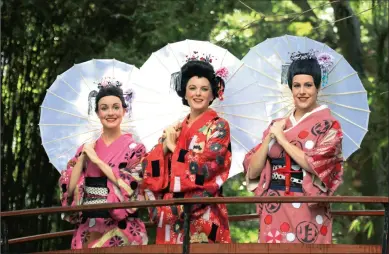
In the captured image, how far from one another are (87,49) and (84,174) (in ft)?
15.0

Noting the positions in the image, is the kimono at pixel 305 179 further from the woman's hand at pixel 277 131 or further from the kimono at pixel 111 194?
the kimono at pixel 111 194

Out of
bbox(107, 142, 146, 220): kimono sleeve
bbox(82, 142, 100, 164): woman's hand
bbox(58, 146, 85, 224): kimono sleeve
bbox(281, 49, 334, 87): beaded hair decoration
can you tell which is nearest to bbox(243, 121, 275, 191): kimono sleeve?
bbox(281, 49, 334, 87): beaded hair decoration

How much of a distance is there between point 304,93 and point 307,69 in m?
0.17

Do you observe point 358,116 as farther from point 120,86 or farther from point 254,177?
point 120,86

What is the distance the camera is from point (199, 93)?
841cm

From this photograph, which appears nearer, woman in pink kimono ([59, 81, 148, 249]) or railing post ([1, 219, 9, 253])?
railing post ([1, 219, 9, 253])

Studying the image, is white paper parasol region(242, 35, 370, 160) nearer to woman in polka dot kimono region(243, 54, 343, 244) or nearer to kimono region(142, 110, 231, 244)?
woman in polka dot kimono region(243, 54, 343, 244)

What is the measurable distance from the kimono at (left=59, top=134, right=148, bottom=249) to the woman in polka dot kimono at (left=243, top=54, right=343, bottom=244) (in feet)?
2.96

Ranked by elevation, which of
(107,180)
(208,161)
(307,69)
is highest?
(307,69)

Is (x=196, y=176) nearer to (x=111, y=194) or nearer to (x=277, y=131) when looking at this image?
(x=277, y=131)

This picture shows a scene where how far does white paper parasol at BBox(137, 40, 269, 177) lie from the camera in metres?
8.76

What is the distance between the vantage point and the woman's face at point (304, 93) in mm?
8211

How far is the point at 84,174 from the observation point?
881cm

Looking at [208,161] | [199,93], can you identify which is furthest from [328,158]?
[199,93]
